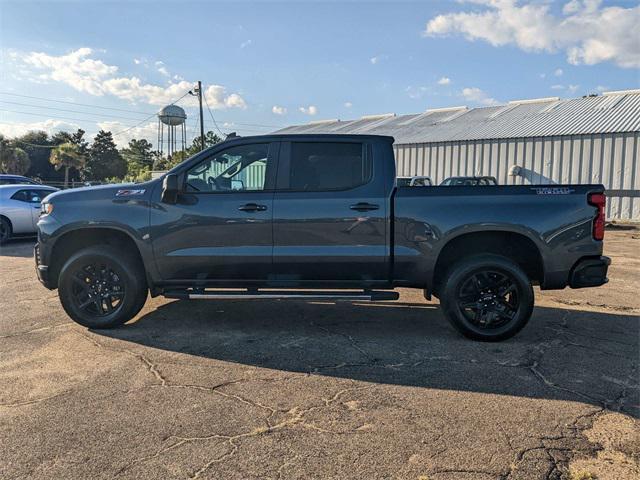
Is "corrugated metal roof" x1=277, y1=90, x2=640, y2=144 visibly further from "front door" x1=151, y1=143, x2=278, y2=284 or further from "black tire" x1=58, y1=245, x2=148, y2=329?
"black tire" x1=58, y1=245, x2=148, y2=329

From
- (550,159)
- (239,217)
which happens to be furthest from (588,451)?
(550,159)

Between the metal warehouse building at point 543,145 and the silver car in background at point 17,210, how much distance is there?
60.4ft

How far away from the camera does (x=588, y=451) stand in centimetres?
309

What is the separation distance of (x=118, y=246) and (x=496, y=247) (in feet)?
13.2

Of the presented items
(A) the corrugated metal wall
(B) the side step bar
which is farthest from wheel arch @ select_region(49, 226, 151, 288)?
(A) the corrugated metal wall

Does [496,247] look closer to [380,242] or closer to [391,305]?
[380,242]

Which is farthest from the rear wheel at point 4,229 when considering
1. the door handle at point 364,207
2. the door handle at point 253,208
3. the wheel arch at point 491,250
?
the wheel arch at point 491,250

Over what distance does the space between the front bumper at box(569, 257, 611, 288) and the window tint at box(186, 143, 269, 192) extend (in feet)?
10.5

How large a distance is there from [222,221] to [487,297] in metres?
2.76

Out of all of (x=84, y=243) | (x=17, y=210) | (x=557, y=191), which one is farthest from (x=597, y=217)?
(x=17, y=210)

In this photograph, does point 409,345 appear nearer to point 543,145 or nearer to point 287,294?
point 287,294

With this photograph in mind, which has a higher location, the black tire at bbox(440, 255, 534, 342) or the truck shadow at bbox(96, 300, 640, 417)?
the black tire at bbox(440, 255, 534, 342)

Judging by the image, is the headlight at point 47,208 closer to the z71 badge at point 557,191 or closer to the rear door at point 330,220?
the rear door at point 330,220

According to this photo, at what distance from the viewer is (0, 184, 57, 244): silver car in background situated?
12.7 meters
